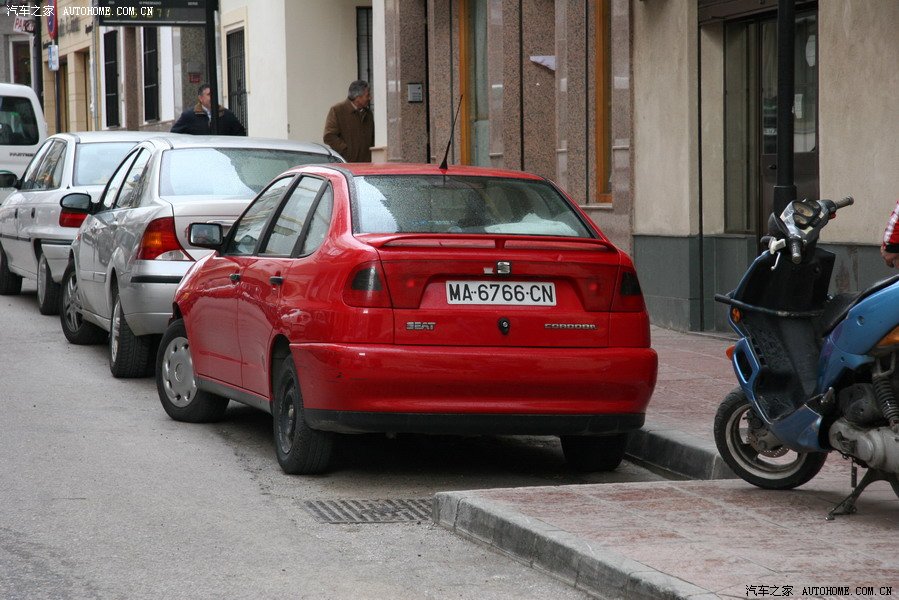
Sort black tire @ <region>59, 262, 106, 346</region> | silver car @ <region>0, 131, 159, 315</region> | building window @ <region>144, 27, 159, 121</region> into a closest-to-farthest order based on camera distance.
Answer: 1. black tire @ <region>59, 262, 106, 346</region>
2. silver car @ <region>0, 131, 159, 315</region>
3. building window @ <region>144, 27, 159, 121</region>

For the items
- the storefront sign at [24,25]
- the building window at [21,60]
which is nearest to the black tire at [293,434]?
the storefront sign at [24,25]

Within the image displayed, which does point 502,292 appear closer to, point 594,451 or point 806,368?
point 594,451

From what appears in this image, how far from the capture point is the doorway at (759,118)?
12.0 metres

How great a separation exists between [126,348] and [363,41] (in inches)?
656

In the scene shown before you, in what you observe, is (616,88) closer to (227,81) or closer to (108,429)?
(108,429)

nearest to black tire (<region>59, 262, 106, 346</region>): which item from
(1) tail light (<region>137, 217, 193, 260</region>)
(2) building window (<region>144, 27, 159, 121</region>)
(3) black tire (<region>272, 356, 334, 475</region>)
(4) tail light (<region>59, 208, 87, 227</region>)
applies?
(4) tail light (<region>59, 208, 87, 227</region>)

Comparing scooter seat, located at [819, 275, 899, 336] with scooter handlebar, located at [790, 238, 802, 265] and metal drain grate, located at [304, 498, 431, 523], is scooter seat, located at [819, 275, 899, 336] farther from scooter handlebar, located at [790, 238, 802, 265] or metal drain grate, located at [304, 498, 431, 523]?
metal drain grate, located at [304, 498, 431, 523]

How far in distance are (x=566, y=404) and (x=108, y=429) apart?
9.87 feet

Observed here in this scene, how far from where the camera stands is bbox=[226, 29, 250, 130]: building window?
2886 cm

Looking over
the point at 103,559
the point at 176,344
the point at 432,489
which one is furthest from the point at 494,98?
the point at 103,559

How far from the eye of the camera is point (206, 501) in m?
6.90

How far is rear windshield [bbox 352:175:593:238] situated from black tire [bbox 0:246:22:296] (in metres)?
10.6

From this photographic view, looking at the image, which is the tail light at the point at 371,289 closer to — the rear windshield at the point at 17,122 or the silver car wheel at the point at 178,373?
the silver car wheel at the point at 178,373

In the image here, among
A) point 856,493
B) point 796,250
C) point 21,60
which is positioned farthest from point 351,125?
point 21,60
